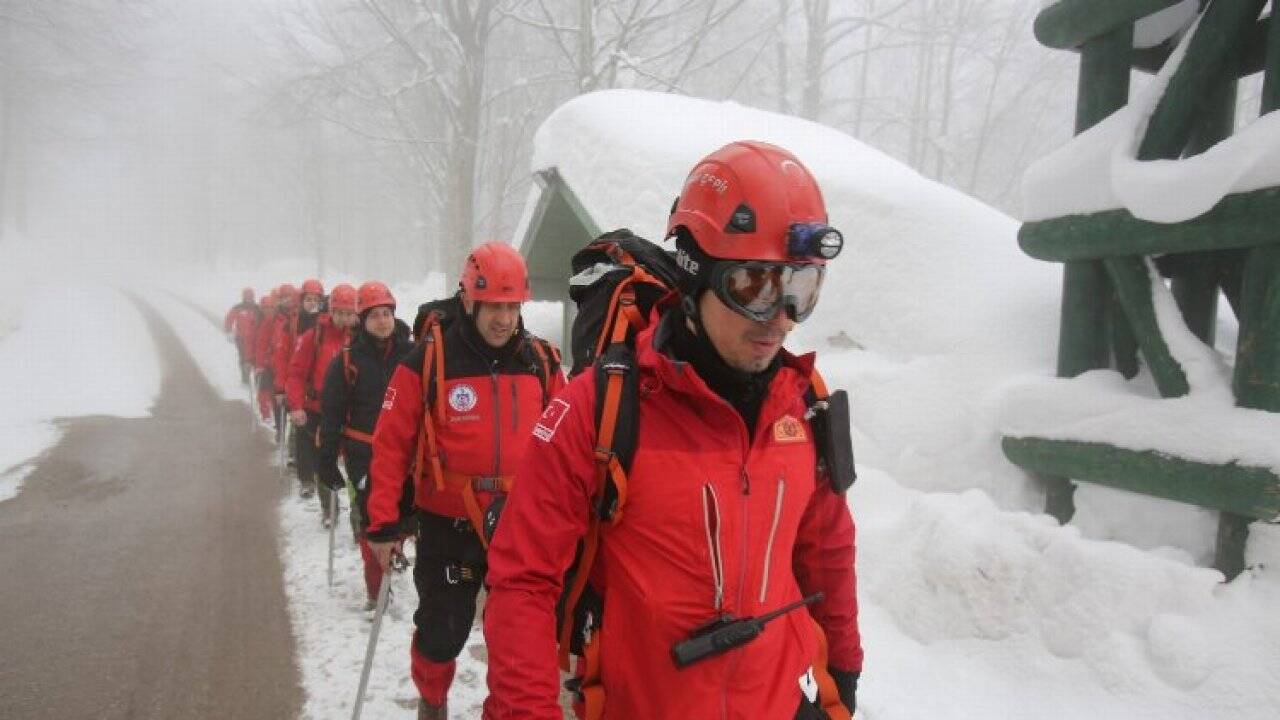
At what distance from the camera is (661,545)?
171cm

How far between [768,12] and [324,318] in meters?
22.8

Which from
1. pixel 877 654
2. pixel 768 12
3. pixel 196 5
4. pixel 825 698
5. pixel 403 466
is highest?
pixel 196 5

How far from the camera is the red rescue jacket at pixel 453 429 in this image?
356cm

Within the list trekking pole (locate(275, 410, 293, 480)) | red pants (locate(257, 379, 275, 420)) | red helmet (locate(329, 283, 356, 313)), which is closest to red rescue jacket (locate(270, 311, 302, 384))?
trekking pole (locate(275, 410, 293, 480))

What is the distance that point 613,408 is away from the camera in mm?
1695

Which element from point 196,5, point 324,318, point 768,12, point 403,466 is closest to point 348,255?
point 196,5

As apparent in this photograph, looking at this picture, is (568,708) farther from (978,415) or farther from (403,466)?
(978,415)

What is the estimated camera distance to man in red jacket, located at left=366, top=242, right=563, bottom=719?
3525 mm

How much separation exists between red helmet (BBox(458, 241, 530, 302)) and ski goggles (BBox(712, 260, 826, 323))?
2101 mm

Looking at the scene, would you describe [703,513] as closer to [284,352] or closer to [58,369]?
[284,352]

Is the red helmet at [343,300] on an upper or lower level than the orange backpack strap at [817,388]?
upper

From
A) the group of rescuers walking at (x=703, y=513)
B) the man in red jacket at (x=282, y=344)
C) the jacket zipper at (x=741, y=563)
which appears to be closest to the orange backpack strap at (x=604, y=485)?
the group of rescuers walking at (x=703, y=513)

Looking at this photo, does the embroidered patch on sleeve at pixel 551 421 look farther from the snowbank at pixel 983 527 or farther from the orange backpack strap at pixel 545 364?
the snowbank at pixel 983 527

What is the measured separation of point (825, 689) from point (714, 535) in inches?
29.9
